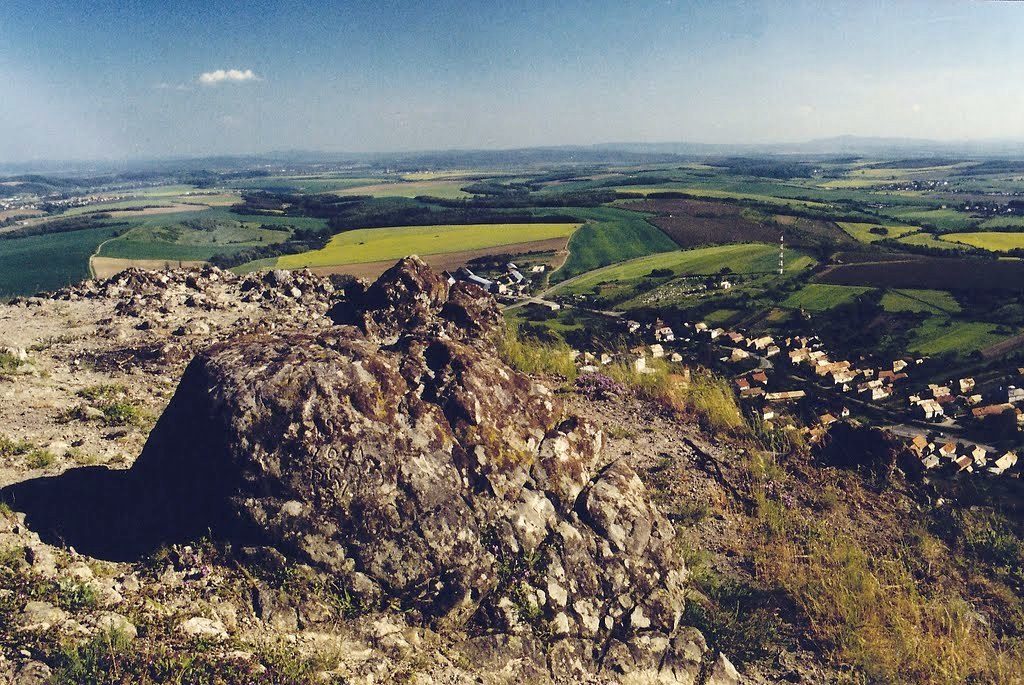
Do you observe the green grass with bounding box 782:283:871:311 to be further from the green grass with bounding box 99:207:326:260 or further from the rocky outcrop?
the green grass with bounding box 99:207:326:260

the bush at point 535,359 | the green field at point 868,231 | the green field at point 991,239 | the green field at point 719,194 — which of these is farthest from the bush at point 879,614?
the green field at point 719,194

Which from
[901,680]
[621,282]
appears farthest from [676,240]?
[901,680]

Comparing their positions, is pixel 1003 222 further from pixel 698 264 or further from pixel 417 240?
pixel 417 240

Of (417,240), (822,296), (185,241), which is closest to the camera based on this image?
(822,296)

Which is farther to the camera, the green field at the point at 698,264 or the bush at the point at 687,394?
the green field at the point at 698,264

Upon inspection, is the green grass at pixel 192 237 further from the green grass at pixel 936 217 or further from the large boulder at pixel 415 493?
the green grass at pixel 936 217

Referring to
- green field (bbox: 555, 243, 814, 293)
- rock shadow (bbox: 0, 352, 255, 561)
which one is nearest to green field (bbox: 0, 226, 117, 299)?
rock shadow (bbox: 0, 352, 255, 561)

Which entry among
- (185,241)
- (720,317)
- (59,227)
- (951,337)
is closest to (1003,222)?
(951,337)
